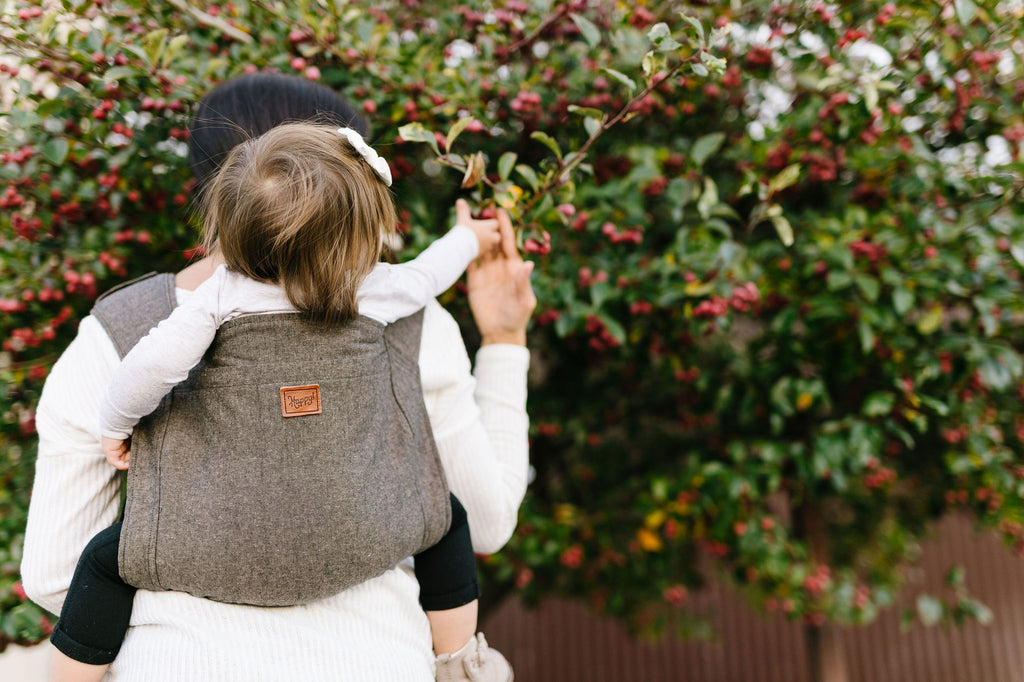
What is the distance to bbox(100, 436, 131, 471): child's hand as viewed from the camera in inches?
33.1

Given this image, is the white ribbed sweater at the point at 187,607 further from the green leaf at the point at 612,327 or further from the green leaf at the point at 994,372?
the green leaf at the point at 994,372

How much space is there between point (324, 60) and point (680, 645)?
3.97m

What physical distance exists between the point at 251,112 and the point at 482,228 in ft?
1.38

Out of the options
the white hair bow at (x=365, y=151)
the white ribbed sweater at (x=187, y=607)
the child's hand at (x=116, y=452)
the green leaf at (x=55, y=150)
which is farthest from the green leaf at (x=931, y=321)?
the green leaf at (x=55, y=150)

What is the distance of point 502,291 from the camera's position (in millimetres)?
1241

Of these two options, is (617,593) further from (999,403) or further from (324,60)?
(324,60)

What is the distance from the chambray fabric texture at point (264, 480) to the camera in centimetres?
77

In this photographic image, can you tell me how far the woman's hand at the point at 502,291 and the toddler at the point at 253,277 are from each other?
14.2 inches

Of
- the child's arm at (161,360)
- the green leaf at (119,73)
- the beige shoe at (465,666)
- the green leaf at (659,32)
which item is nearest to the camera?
the child's arm at (161,360)

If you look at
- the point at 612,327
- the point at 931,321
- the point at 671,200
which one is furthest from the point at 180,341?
the point at 931,321

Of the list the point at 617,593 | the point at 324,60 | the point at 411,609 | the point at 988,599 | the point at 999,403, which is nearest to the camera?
the point at 411,609

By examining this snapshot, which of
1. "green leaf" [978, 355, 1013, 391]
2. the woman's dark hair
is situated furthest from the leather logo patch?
"green leaf" [978, 355, 1013, 391]

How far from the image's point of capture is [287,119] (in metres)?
1.02

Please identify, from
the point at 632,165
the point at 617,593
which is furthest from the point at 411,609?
the point at 617,593
